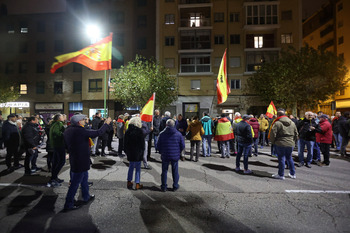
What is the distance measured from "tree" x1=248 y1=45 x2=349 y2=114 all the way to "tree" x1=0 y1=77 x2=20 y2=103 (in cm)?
3321

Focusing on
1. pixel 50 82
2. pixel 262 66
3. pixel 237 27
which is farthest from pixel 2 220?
pixel 50 82

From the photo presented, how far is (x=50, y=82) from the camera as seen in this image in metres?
33.3

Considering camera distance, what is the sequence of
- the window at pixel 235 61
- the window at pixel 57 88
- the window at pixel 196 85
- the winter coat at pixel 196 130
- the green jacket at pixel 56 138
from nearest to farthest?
the green jacket at pixel 56 138 < the winter coat at pixel 196 130 < the window at pixel 235 61 < the window at pixel 196 85 < the window at pixel 57 88

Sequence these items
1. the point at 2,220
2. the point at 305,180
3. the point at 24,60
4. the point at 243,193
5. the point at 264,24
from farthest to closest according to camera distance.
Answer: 1. the point at 24,60
2. the point at 264,24
3. the point at 305,180
4. the point at 243,193
5. the point at 2,220

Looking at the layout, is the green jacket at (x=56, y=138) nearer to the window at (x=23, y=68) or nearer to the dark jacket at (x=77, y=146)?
the dark jacket at (x=77, y=146)

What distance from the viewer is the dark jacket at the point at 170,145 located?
17.9 ft

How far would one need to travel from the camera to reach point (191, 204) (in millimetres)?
4641

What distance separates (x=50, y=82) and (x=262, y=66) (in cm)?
2961

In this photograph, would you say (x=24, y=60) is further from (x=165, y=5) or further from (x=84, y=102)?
(x=165, y=5)

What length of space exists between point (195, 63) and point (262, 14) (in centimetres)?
1098

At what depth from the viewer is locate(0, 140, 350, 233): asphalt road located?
3701mm

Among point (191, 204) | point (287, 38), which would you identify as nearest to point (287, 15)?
point (287, 38)

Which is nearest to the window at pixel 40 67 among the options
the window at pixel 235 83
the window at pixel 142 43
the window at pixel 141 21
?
the window at pixel 142 43

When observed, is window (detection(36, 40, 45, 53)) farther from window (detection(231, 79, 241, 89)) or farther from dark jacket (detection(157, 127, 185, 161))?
dark jacket (detection(157, 127, 185, 161))
